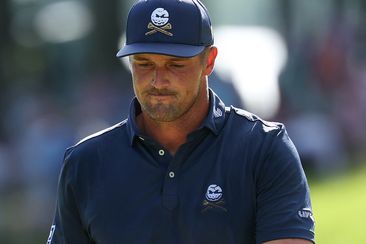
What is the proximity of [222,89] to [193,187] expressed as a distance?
9930mm

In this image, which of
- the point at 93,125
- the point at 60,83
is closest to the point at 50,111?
the point at 93,125

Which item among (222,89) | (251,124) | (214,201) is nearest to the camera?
(214,201)

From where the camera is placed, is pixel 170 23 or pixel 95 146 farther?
pixel 95 146

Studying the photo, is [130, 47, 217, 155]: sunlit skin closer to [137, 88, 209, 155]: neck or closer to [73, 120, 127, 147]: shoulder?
[137, 88, 209, 155]: neck

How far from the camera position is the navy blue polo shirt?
5.42 metres

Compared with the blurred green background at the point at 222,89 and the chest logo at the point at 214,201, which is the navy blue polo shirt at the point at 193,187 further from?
the blurred green background at the point at 222,89

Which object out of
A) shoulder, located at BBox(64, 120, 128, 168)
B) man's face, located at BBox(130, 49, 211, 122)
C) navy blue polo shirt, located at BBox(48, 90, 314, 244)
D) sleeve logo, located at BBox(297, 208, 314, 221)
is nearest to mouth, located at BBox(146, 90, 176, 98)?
man's face, located at BBox(130, 49, 211, 122)

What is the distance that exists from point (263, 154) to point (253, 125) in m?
0.19

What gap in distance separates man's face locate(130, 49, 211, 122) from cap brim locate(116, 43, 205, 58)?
1.3 inches

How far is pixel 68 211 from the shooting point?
18.8ft

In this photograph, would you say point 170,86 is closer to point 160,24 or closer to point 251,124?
point 160,24

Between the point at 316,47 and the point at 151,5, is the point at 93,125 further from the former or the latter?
the point at 151,5

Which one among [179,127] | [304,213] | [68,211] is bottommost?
[68,211]

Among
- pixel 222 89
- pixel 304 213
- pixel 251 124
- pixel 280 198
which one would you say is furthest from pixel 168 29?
pixel 222 89
